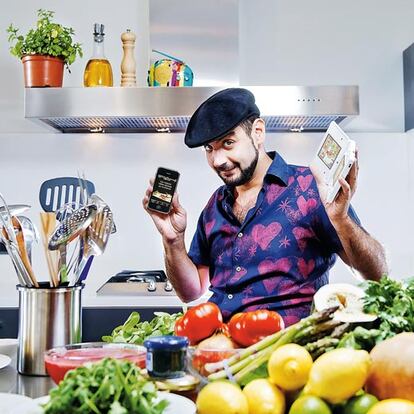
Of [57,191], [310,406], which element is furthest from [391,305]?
[57,191]

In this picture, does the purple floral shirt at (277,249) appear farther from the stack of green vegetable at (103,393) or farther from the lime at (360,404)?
the stack of green vegetable at (103,393)

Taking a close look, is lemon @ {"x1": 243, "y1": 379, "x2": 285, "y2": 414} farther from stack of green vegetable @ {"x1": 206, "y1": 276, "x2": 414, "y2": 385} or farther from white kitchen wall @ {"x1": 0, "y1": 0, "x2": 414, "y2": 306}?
white kitchen wall @ {"x1": 0, "y1": 0, "x2": 414, "y2": 306}

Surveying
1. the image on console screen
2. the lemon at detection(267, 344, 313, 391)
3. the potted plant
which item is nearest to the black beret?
the image on console screen

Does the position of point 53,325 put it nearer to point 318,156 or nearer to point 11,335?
point 318,156

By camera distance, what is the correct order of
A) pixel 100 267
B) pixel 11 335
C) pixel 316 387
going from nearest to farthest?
pixel 316 387, pixel 11 335, pixel 100 267

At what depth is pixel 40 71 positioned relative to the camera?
9.39 ft

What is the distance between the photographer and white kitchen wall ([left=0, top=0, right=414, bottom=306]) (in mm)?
3191

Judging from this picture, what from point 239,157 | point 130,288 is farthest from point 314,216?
point 130,288

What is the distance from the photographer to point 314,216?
1758 mm

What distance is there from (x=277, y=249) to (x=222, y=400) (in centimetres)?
93

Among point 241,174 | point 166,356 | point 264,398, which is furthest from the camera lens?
point 241,174

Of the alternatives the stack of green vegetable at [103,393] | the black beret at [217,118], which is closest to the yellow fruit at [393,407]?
the stack of green vegetable at [103,393]

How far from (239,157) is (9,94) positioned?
189 centimetres

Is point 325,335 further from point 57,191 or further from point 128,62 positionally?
point 57,191
